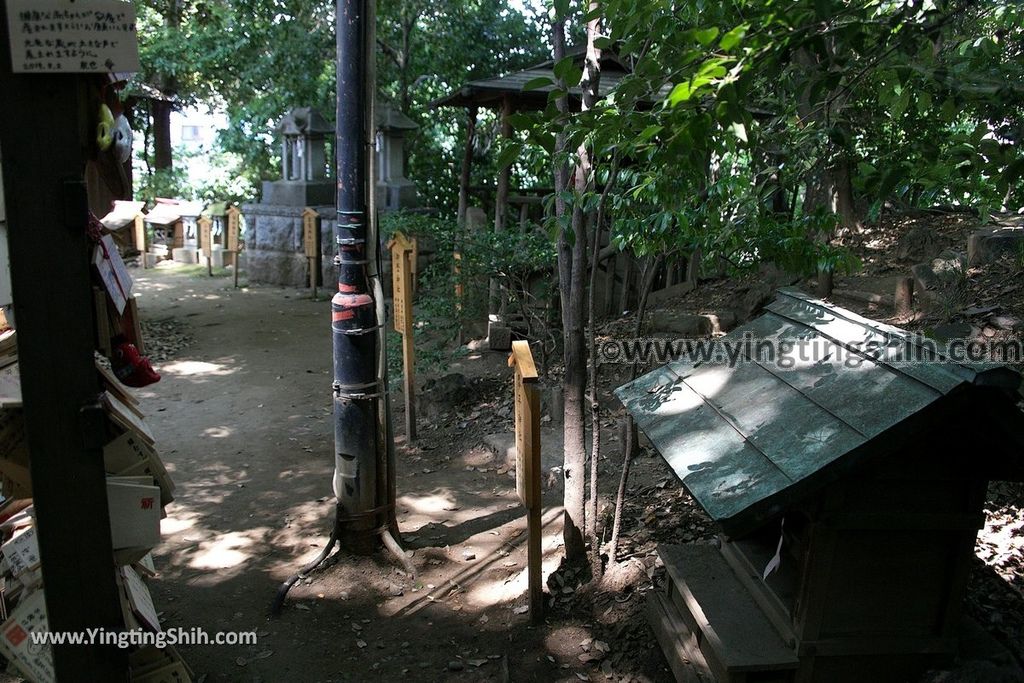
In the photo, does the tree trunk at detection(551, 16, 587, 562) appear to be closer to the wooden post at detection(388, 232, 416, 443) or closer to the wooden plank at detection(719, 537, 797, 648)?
the wooden plank at detection(719, 537, 797, 648)

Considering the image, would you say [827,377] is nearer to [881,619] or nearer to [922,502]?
[922,502]

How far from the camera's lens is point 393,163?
15.4 metres

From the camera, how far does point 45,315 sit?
2.67 metres

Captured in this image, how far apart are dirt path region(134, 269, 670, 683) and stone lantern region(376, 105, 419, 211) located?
20.3 ft

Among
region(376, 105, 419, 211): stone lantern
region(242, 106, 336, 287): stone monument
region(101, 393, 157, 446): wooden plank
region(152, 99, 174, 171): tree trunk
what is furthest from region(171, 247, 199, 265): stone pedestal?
region(101, 393, 157, 446): wooden plank

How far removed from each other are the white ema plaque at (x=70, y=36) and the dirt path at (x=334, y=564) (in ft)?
9.80

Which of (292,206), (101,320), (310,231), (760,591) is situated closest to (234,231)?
(292,206)

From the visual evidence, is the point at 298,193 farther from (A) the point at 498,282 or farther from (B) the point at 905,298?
(B) the point at 905,298

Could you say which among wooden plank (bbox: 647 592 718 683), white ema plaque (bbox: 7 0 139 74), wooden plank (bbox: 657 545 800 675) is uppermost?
white ema plaque (bbox: 7 0 139 74)

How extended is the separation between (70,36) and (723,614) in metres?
3.29

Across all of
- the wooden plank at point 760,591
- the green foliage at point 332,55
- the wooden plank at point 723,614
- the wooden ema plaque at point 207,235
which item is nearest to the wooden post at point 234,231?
the wooden ema plaque at point 207,235

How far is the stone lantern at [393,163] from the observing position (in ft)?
48.6

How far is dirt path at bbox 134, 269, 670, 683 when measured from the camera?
4.24m

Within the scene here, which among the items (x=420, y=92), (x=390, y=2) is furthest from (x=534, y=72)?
(x=420, y=92)
